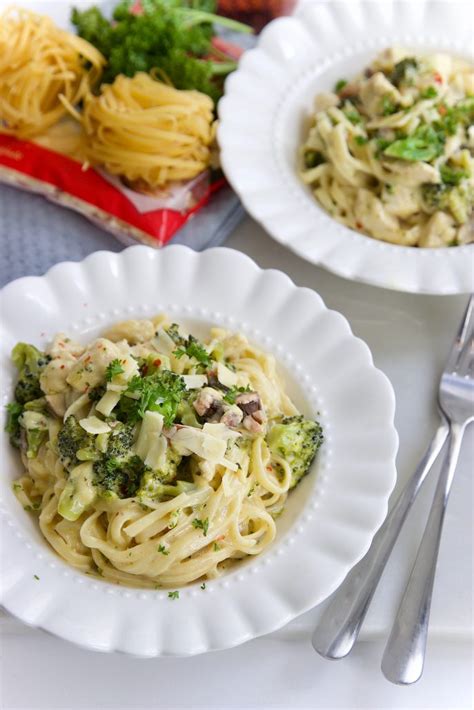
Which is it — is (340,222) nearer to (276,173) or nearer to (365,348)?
(276,173)

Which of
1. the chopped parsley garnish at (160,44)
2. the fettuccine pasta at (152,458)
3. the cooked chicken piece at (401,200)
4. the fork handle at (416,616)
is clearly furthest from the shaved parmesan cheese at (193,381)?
the chopped parsley garnish at (160,44)

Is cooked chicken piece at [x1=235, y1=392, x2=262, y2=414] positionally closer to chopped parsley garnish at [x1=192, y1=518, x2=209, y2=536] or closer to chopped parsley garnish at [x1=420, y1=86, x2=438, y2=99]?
chopped parsley garnish at [x1=192, y1=518, x2=209, y2=536]

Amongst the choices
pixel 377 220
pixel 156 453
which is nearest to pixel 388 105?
pixel 377 220

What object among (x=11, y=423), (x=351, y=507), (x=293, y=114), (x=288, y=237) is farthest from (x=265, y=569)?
(x=293, y=114)

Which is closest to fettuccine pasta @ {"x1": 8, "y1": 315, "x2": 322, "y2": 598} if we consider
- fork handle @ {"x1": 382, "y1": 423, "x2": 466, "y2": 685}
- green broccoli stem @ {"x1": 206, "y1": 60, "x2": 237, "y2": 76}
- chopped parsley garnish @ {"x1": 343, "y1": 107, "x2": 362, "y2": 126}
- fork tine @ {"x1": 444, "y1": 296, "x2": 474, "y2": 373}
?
fork handle @ {"x1": 382, "y1": 423, "x2": 466, "y2": 685}

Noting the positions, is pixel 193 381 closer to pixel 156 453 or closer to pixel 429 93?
pixel 156 453
